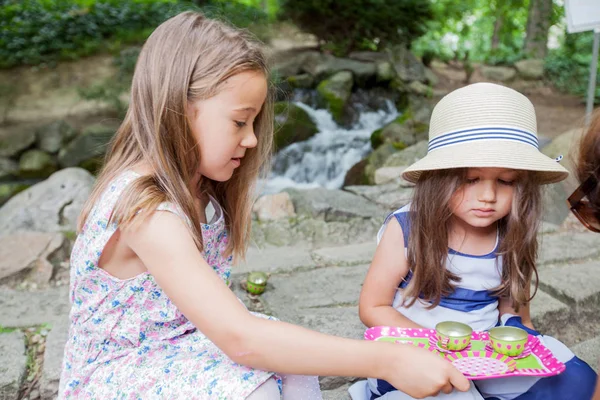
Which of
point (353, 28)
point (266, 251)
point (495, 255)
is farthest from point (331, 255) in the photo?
point (353, 28)

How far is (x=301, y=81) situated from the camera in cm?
787

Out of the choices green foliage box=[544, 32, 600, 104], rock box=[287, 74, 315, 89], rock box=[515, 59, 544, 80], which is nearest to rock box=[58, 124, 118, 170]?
rock box=[287, 74, 315, 89]

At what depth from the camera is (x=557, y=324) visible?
2285mm

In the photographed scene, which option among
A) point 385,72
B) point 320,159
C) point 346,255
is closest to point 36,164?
point 320,159

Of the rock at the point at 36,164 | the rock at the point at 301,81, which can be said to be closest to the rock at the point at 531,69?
the rock at the point at 301,81

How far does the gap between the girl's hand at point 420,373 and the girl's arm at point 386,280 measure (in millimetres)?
481

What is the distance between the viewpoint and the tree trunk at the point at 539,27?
9.77 metres

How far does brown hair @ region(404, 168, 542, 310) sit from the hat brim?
0.26 ft

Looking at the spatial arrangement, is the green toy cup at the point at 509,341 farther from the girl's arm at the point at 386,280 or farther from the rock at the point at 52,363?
the rock at the point at 52,363

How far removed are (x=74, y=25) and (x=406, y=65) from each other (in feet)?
16.8

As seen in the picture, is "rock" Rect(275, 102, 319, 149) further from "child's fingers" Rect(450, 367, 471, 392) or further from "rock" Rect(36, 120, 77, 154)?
"child's fingers" Rect(450, 367, 471, 392)

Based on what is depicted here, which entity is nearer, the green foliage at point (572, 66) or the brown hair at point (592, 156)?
the brown hair at point (592, 156)

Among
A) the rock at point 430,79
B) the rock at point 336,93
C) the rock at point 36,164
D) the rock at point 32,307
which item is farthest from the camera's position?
the rock at point 430,79

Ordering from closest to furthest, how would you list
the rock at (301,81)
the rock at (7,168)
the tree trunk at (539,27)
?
the rock at (7,168) < the rock at (301,81) < the tree trunk at (539,27)
